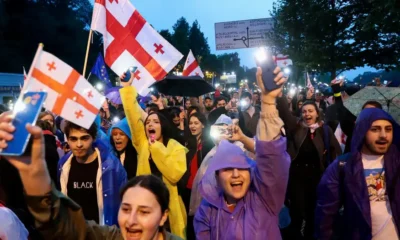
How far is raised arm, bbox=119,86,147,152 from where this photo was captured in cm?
456

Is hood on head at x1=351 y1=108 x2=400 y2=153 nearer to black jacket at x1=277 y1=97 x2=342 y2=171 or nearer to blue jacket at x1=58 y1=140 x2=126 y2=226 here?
black jacket at x1=277 y1=97 x2=342 y2=171

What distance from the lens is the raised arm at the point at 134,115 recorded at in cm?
456

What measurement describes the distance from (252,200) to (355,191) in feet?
3.67

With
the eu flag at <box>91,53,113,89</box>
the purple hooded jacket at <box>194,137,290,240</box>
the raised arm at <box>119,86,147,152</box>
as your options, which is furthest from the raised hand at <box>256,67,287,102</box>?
the eu flag at <box>91,53,113,89</box>

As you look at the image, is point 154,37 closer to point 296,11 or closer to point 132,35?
point 132,35

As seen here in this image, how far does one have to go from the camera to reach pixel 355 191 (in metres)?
3.56

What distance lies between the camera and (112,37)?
660 cm

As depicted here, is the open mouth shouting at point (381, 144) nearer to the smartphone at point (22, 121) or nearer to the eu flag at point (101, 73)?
the smartphone at point (22, 121)

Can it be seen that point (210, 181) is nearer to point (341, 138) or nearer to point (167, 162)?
point (167, 162)

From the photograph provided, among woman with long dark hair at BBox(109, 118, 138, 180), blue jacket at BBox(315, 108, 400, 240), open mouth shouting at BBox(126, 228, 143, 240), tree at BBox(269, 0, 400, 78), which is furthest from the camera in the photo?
tree at BBox(269, 0, 400, 78)

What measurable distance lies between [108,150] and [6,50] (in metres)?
33.8

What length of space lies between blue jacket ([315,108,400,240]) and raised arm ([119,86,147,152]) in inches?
78.3

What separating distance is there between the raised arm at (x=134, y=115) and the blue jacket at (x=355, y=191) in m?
1.99

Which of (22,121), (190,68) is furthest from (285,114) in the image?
(190,68)
